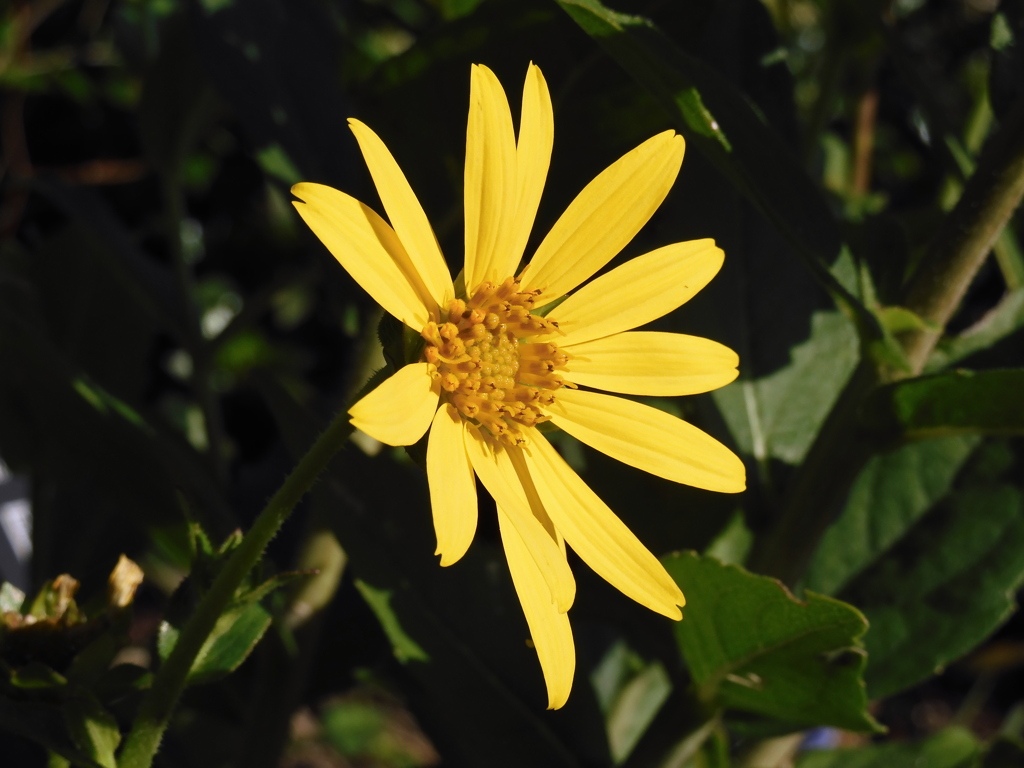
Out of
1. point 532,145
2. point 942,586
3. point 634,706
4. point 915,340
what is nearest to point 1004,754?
point 942,586

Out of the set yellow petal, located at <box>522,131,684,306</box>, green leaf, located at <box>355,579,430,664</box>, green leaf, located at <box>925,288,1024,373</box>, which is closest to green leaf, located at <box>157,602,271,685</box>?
green leaf, located at <box>355,579,430,664</box>

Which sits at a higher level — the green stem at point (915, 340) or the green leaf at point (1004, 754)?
the green stem at point (915, 340)

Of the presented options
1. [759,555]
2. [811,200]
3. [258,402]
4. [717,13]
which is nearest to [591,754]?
[759,555]

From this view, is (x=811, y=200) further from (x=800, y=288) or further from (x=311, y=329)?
(x=311, y=329)

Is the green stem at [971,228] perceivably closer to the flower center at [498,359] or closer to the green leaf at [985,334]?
the green leaf at [985,334]

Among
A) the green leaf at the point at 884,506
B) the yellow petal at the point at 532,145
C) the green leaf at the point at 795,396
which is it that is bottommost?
the green leaf at the point at 884,506

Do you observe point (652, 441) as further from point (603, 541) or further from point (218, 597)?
point (218, 597)

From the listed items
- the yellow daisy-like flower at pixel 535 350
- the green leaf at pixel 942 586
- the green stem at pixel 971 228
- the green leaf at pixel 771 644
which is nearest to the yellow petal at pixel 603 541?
the yellow daisy-like flower at pixel 535 350
